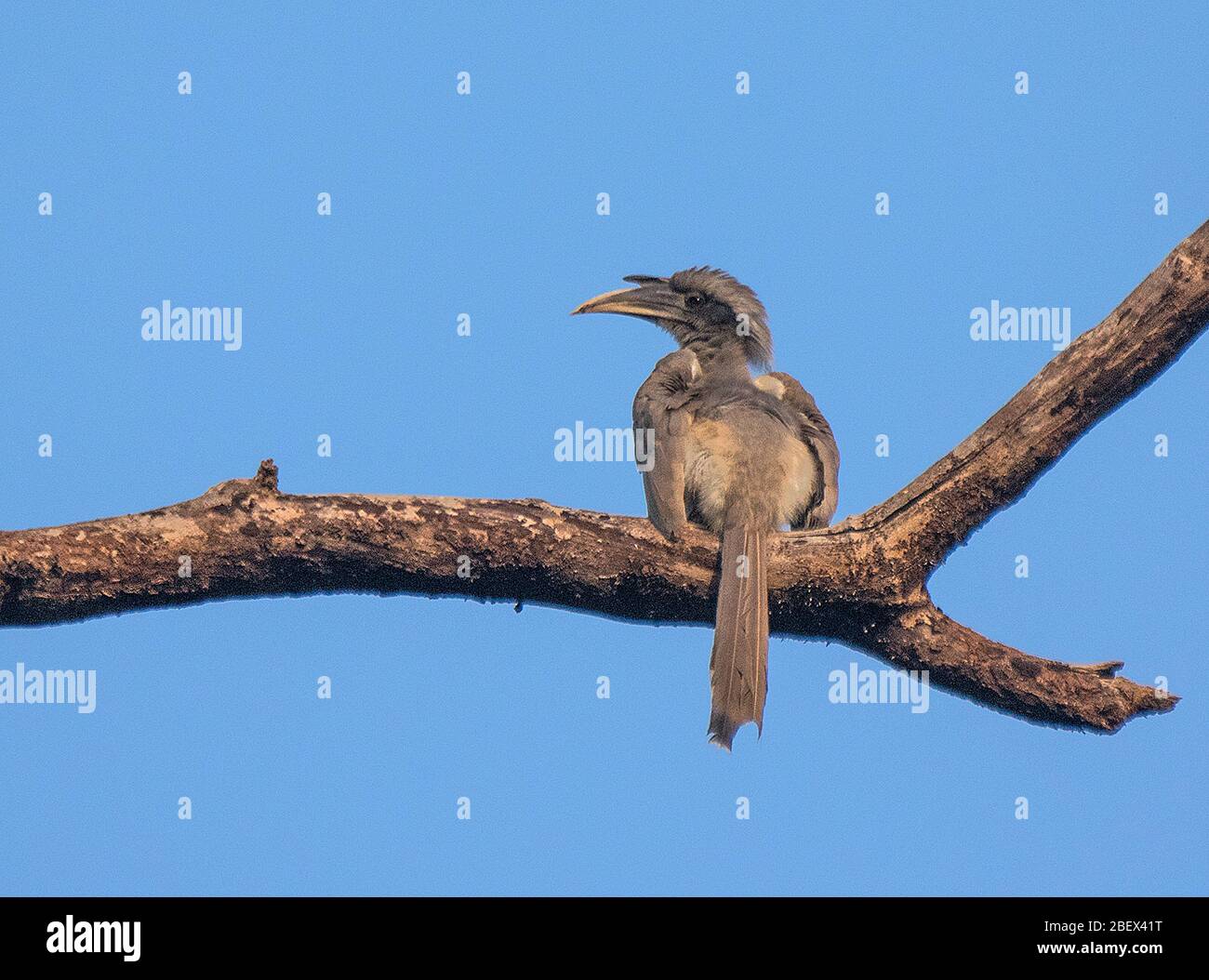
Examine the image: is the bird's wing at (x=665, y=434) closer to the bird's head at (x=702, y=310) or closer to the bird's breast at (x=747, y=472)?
the bird's breast at (x=747, y=472)

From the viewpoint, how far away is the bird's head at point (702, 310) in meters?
7.21

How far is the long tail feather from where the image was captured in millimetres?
5328

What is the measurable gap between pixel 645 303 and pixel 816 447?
140 centimetres

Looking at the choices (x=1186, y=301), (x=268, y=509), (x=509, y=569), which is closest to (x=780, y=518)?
(x=509, y=569)

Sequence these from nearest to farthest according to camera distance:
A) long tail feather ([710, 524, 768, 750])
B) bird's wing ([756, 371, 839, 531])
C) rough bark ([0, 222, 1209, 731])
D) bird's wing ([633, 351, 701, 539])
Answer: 1. rough bark ([0, 222, 1209, 731])
2. long tail feather ([710, 524, 768, 750])
3. bird's wing ([633, 351, 701, 539])
4. bird's wing ([756, 371, 839, 531])

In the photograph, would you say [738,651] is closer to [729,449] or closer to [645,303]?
[729,449]

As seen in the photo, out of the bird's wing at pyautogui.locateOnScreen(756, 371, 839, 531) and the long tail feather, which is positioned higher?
the bird's wing at pyautogui.locateOnScreen(756, 371, 839, 531)

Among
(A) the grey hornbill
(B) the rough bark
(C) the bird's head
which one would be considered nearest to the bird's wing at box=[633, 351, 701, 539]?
(A) the grey hornbill

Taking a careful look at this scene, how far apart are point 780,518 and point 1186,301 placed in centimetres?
191

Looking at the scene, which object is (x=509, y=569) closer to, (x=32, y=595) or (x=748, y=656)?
(x=748, y=656)

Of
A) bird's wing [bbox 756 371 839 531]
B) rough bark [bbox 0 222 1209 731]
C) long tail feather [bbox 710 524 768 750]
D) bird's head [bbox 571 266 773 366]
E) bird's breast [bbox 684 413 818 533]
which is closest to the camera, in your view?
rough bark [bbox 0 222 1209 731]

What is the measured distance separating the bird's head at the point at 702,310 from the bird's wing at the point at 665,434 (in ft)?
1.15

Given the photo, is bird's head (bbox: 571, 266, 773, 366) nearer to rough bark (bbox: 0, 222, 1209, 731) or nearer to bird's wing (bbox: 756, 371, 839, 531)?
bird's wing (bbox: 756, 371, 839, 531)

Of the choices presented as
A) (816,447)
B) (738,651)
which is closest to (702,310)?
(816,447)
